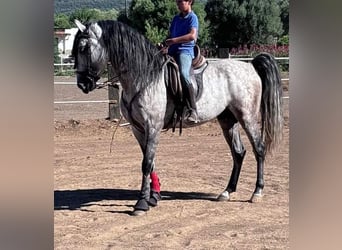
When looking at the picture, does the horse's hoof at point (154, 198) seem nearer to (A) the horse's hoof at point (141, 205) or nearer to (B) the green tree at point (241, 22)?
(A) the horse's hoof at point (141, 205)

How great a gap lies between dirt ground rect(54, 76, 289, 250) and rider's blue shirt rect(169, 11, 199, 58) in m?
1.11

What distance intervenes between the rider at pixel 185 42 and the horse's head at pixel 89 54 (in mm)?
463

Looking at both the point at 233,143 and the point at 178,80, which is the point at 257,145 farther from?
the point at 178,80

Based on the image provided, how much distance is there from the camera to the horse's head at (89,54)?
380 centimetres

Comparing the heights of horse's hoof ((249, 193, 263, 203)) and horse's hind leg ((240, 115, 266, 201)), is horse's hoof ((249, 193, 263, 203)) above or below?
below

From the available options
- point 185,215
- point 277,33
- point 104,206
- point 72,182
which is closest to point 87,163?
point 72,182

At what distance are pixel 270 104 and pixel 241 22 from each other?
8383 millimetres

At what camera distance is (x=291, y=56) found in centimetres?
189

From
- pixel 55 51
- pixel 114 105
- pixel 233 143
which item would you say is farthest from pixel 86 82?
pixel 114 105

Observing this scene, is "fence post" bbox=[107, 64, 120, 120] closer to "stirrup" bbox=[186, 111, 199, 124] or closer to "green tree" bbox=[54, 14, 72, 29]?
"green tree" bbox=[54, 14, 72, 29]

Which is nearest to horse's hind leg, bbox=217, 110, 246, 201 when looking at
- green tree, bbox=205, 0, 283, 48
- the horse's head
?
the horse's head

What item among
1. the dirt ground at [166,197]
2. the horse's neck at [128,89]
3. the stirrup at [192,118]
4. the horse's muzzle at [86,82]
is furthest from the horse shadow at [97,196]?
the horse's muzzle at [86,82]

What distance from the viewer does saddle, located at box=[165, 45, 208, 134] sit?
13.4ft
